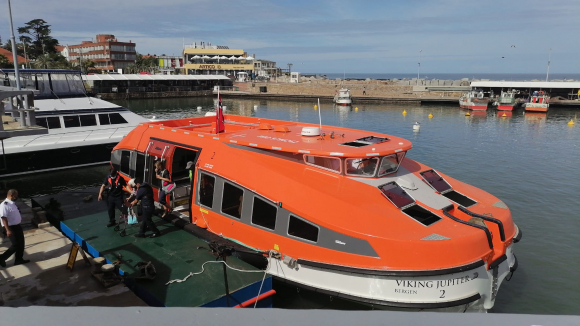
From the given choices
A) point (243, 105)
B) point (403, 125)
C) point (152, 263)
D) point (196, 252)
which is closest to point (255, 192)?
point (196, 252)

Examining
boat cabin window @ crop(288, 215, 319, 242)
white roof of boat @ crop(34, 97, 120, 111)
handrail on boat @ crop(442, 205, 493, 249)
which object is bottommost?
boat cabin window @ crop(288, 215, 319, 242)

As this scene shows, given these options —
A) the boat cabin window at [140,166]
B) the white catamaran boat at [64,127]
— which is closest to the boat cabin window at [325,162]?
the boat cabin window at [140,166]

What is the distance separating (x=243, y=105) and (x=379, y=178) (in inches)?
2243

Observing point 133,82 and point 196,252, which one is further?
point 133,82

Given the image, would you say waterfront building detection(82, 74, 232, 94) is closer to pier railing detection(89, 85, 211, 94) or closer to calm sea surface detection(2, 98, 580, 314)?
pier railing detection(89, 85, 211, 94)

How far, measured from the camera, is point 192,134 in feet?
34.4

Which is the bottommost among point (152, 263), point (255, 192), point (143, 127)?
point (152, 263)

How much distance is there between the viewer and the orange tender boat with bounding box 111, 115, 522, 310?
681cm

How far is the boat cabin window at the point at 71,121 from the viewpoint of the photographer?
66.4 feet

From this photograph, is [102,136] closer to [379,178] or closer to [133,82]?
[379,178]

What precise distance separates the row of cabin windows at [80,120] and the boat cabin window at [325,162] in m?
16.6

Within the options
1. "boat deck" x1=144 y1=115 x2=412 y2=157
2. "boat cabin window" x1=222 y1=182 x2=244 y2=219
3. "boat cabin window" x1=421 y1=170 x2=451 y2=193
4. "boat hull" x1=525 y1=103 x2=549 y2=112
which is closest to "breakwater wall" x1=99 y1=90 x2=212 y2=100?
"boat hull" x1=525 y1=103 x2=549 y2=112

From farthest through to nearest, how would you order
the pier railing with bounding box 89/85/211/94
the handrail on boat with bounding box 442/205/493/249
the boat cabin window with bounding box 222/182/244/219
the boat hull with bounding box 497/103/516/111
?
1. the pier railing with bounding box 89/85/211/94
2. the boat hull with bounding box 497/103/516/111
3. the boat cabin window with bounding box 222/182/244/219
4. the handrail on boat with bounding box 442/205/493/249

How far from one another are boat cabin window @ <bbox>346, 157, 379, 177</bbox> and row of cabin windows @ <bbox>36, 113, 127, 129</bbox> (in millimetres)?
17331
